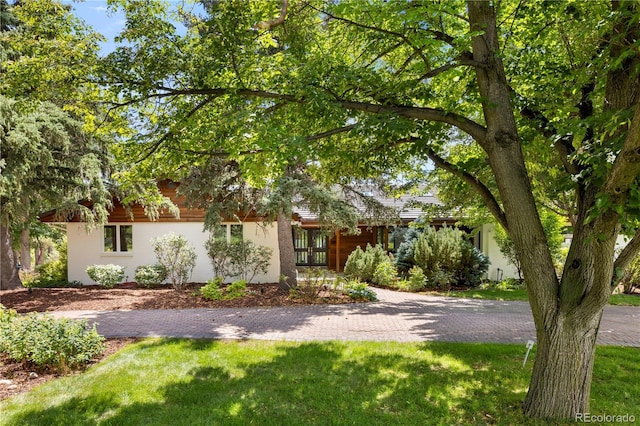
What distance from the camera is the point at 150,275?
49.1 ft

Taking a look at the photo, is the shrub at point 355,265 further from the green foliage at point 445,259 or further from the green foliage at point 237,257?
the green foliage at point 237,257

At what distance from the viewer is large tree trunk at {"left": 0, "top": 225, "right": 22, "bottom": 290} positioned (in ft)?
49.1

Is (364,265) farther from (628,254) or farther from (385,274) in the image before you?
(628,254)

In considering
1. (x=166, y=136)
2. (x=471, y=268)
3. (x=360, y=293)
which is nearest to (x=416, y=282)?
(x=471, y=268)

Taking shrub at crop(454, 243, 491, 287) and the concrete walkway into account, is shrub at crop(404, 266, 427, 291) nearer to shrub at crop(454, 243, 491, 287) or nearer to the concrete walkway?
shrub at crop(454, 243, 491, 287)

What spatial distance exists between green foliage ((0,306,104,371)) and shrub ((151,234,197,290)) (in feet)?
22.8

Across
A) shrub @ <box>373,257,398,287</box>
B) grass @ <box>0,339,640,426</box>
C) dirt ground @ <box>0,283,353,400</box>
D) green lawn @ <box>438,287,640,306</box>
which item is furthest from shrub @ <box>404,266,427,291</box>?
grass @ <box>0,339,640,426</box>

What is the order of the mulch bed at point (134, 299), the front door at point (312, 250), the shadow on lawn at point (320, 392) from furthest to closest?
1. the front door at point (312, 250)
2. the mulch bed at point (134, 299)
3. the shadow on lawn at point (320, 392)

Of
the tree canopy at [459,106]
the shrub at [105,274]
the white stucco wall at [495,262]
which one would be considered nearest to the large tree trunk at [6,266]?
the shrub at [105,274]

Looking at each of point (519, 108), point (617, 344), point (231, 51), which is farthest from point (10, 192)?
point (617, 344)

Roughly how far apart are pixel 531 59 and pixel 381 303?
7904 millimetres

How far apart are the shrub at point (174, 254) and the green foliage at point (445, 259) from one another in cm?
839

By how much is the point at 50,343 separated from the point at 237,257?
831 cm

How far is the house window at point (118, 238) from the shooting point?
16484 mm
